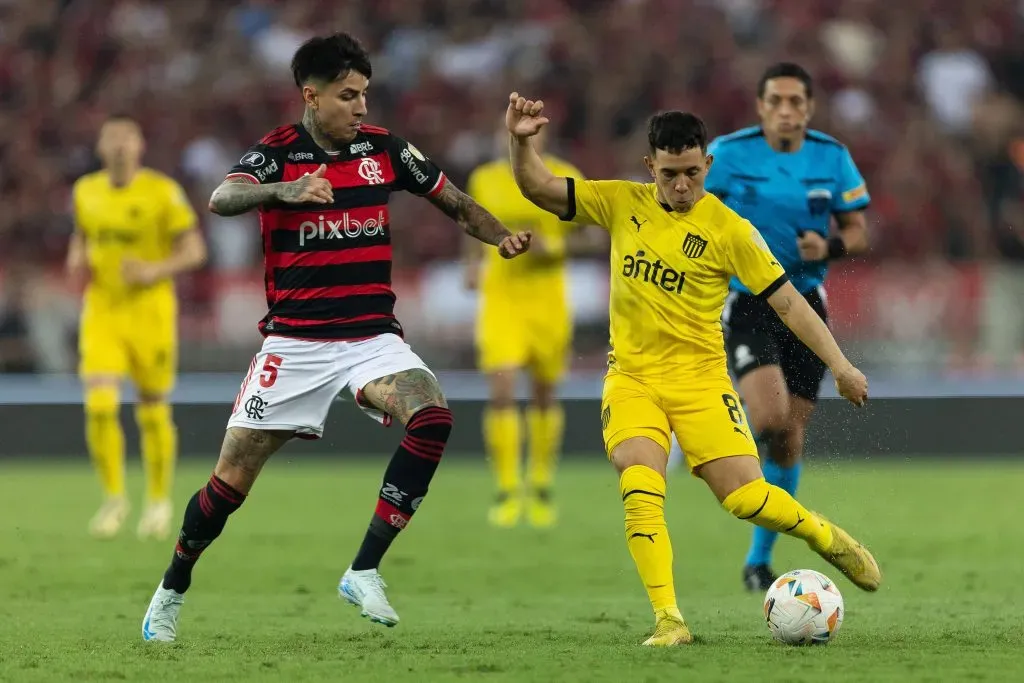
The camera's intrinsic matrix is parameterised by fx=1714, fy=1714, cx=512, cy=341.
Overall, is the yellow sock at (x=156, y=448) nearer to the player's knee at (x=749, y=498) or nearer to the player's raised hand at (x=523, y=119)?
the player's raised hand at (x=523, y=119)

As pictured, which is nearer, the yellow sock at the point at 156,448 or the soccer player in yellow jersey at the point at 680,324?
the soccer player in yellow jersey at the point at 680,324

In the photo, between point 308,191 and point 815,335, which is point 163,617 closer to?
point 308,191

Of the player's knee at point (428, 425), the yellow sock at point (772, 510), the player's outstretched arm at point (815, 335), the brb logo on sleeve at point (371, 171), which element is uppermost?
the brb logo on sleeve at point (371, 171)

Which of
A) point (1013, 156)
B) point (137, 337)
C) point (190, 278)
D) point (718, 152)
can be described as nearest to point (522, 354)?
point (137, 337)

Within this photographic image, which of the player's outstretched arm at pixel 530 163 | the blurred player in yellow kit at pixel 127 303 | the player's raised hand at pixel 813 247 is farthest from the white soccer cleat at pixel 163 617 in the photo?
the blurred player in yellow kit at pixel 127 303

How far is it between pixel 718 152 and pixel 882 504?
13.9 feet

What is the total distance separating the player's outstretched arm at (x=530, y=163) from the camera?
6555 mm

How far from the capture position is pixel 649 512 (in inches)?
244

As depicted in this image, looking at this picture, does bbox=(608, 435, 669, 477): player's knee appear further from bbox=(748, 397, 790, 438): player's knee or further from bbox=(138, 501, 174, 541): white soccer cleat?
bbox=(138, 501, 174, 541): white soccer cleat

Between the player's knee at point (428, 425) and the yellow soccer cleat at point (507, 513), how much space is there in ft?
16.2

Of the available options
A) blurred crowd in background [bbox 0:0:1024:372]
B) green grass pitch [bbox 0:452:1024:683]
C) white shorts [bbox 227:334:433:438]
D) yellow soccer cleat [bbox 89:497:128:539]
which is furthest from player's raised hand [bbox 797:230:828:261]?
blurred crowd in background [bbox 0:0:1024:372]

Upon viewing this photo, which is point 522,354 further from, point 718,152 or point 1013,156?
point 1013,156

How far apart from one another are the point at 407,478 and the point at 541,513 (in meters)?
5.16

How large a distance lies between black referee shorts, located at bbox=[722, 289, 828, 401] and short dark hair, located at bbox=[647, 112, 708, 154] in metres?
1.90
